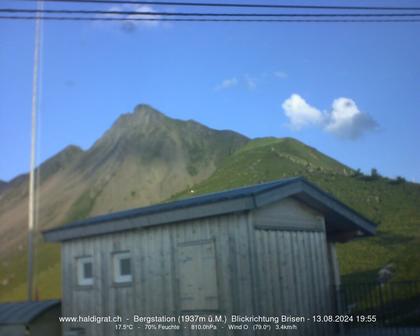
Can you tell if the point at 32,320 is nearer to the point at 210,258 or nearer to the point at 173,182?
the point at 210,258

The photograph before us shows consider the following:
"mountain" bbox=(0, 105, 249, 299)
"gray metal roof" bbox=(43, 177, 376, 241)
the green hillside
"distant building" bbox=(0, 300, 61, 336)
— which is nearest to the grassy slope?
the green hillside

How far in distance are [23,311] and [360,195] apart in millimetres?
22921

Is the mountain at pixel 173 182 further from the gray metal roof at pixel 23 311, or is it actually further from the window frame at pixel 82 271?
the gray metal roof at pixel 23 311

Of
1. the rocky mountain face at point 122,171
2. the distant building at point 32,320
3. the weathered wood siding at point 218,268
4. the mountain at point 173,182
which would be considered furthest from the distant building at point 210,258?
the rocky mountain face at point 122,171

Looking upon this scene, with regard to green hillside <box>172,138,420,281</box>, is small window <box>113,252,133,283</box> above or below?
below

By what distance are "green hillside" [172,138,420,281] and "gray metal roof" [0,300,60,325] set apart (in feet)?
34.9

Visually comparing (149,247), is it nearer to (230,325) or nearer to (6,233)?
(230,325)

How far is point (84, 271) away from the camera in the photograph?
1268 cm

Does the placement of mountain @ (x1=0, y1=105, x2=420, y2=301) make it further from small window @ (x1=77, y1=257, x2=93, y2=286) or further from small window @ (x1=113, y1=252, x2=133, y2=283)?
small window @ (x1=77, y1=257, x2=93, y2=286)

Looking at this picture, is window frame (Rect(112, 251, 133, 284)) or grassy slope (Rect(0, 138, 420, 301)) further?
grassy slope (Rect(0, 138, 420, 301))

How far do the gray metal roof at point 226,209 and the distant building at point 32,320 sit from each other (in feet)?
5.72

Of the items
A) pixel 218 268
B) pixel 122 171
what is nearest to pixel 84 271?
pixel 218 268

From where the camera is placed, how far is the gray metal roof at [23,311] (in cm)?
1257

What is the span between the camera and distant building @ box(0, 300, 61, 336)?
1255cm
